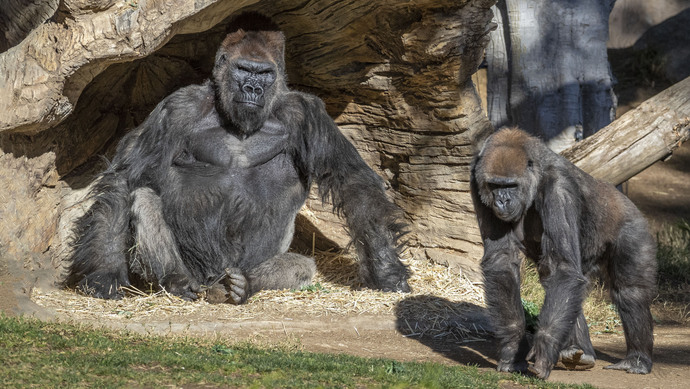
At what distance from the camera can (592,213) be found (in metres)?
4.86

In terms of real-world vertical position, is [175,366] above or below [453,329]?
above

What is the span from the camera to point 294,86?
7.46 m

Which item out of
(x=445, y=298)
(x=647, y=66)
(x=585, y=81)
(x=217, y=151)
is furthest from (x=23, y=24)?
(x=647, y=66)

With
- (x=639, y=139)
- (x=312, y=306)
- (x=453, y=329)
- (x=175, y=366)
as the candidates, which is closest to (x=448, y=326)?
(x=453, y=329)

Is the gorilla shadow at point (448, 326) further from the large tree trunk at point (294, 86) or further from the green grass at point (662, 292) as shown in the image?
the large tree trunk at point (294, 86)

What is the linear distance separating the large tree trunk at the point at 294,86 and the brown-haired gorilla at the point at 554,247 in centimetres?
198

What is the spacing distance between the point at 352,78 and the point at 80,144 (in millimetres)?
2426

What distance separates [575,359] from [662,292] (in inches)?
146

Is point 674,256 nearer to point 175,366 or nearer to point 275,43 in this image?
point 275,43

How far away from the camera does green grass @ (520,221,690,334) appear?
20.8ft

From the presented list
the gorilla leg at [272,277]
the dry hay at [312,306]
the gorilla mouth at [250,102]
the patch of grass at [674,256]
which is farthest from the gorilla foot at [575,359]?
the patch of grass at [674,256]

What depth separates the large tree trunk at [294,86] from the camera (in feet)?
17.4

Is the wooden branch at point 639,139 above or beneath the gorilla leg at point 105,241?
above

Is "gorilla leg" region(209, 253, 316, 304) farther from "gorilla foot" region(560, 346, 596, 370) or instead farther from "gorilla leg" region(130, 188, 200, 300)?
"gorilla foot" region(560, 346, 596, 370)
